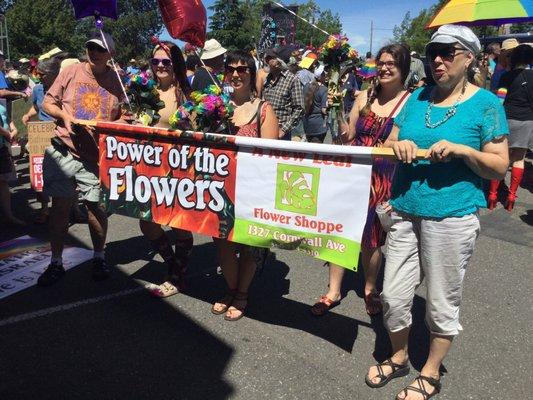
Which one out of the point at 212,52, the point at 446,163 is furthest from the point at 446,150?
the point at 212,52

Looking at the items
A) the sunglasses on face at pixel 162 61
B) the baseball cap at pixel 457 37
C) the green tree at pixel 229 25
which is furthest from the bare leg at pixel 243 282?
the green tree at pixel 229 25

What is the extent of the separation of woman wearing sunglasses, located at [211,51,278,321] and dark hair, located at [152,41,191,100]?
553 mm

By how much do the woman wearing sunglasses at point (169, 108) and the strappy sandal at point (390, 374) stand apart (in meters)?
1.80

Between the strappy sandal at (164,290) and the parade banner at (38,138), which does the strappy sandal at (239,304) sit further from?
the parade banner at (38,138)

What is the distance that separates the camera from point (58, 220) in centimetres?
387

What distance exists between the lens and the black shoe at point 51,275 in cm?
386

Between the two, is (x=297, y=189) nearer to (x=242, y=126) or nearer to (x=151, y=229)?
(x=242, y=126)

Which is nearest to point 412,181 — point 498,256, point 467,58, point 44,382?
point 467,58

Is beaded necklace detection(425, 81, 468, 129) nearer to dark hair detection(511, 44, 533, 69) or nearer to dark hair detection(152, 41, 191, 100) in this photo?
dark hair detection(152, 41, 191, 100)

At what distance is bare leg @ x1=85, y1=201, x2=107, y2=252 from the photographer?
12.7 feet

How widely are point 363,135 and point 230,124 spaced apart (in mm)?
962

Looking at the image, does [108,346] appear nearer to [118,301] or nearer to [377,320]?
[118,301]

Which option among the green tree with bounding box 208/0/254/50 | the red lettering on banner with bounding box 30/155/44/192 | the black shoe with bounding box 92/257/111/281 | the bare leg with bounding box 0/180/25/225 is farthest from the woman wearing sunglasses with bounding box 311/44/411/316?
the green tree with bounding box 208/0/254/50

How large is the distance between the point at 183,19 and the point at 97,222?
1.82 metres
